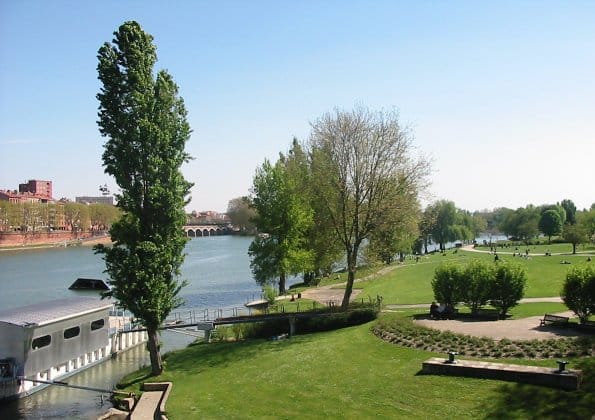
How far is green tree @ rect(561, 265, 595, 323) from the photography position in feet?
87.8

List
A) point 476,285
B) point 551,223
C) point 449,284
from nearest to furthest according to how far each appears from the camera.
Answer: point 476,285 → point 449,284 → point 551,223

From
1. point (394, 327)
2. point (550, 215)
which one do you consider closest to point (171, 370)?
point (394, 327)

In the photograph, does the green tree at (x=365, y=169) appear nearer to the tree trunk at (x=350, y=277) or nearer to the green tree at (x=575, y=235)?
the tree trunk at (x=350, y=277)

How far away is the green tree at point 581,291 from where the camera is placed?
26766 mm

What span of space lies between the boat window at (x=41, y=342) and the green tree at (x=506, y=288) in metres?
26.6

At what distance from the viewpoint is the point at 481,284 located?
105 feet

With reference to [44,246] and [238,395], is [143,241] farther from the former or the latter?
[44,246]

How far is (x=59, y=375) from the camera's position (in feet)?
105

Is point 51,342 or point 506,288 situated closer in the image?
point 51,342

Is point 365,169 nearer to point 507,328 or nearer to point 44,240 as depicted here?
point 507,328

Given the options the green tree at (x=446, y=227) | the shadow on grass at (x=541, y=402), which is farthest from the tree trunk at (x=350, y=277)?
the green tree at (x=446, y=227)

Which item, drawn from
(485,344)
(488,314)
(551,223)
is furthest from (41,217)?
(485,344)

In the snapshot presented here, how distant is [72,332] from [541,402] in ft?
89.8

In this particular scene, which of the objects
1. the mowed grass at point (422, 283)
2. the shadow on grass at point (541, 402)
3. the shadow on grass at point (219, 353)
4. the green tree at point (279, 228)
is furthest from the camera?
the green tree at point (279, 228)
